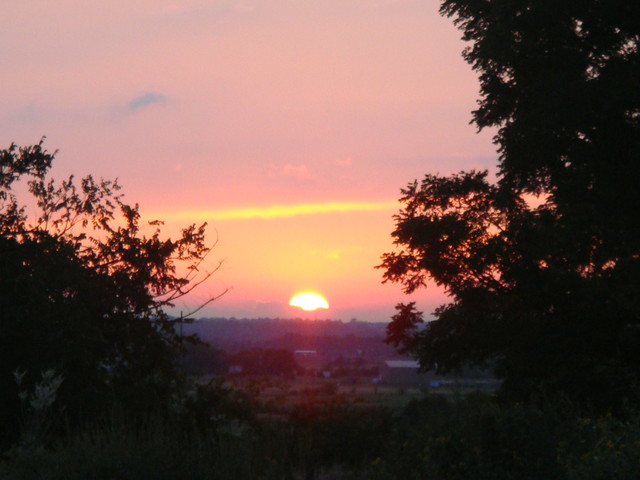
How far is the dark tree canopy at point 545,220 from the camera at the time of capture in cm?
1811

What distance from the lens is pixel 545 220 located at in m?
19.8

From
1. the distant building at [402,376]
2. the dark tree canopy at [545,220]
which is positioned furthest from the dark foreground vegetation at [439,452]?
the distant building at [402,376]

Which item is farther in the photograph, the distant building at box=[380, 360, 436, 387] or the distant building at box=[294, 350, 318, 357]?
the distant building at box=[294, 350, 318, 357]

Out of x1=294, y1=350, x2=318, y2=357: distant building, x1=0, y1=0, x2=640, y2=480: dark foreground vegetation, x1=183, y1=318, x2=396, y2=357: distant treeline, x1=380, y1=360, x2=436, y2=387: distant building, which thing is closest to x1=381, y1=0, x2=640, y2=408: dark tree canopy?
x1=0, y1=0, x2=640, y2=480: dark foreground vegetation

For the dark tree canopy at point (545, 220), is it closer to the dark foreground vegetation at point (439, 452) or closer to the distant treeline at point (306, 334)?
the dark foreground vegetation at point (439, 452)

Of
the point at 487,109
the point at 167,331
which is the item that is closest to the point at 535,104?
the point at 487,109

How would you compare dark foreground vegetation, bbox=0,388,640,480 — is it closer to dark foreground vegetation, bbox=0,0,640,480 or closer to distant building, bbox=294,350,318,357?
dark foreground vegetation, bbox=0,0,640,480

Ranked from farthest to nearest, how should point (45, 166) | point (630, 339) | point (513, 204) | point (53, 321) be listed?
1. point (513, 204)
2. point (630, 339)
3. point (45, 166)
4. point (53, 321)

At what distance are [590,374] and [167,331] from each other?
9819 mm

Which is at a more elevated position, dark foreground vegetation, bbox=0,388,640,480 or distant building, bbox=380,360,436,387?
dark foreground vegetation, bbox=0,388,640,480

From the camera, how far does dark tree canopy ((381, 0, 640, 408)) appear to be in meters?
18.1

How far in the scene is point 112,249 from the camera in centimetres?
1661

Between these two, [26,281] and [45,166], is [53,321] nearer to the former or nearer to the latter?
[26,281]

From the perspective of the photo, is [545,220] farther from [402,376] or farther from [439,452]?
[402,376]
